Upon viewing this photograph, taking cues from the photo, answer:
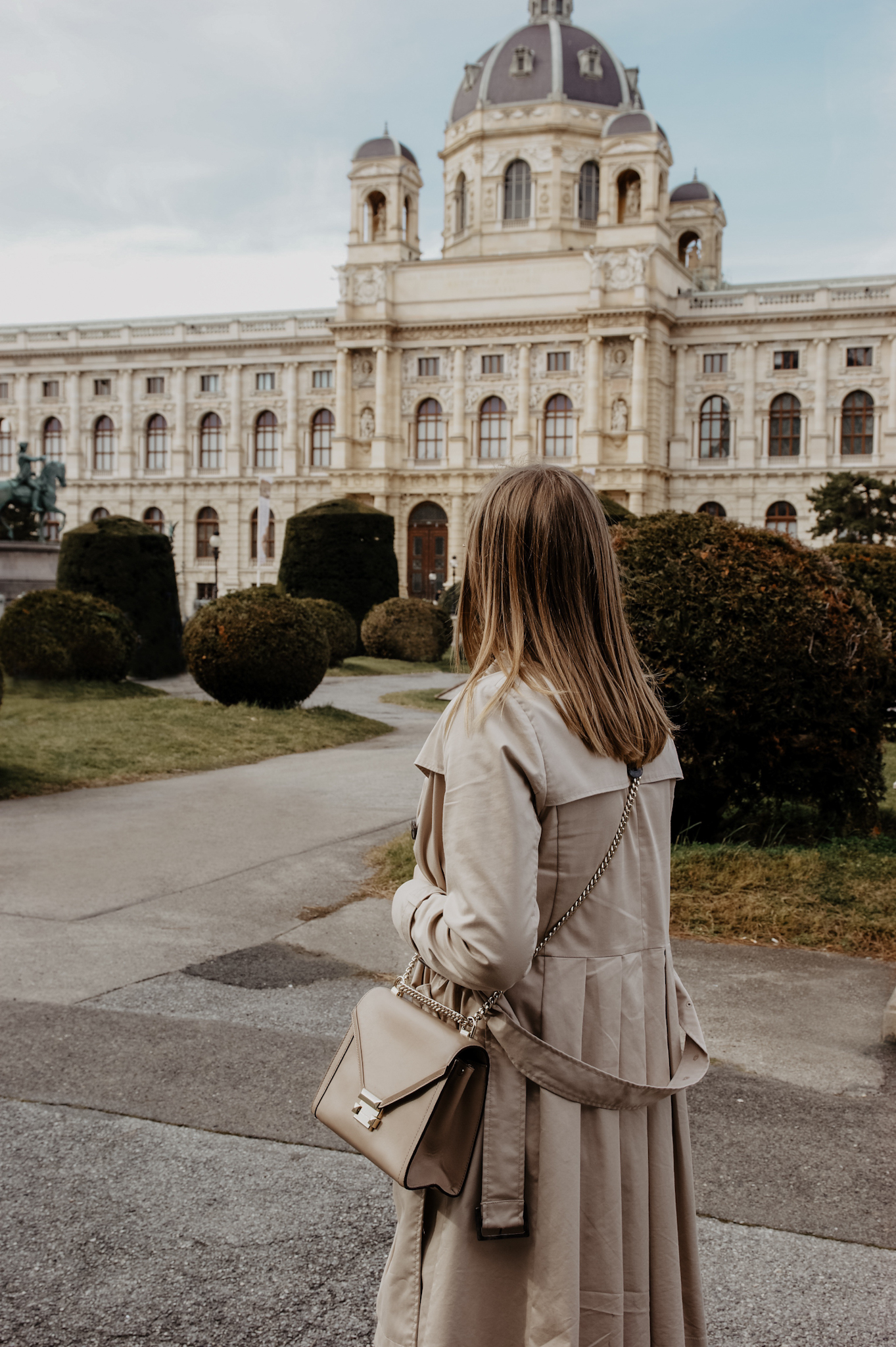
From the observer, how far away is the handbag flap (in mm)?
1604

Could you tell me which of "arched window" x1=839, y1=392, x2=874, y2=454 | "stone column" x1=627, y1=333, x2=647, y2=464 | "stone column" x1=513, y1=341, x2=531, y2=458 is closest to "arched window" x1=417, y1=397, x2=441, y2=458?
"stone column" x1=513, y1=341, x2=531, y2=458

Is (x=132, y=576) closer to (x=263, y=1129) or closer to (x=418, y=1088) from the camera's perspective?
(x=263, y=1129)

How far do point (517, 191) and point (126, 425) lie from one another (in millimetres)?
22656

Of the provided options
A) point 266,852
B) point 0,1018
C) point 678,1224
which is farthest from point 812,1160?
point 266,852

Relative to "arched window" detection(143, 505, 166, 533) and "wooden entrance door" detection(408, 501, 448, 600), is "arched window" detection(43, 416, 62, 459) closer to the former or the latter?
"arched window" detection(143, 505, 166, 533)

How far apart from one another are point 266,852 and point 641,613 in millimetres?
2716

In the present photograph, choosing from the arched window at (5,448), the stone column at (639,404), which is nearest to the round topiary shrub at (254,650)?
the stone column at (639,404)

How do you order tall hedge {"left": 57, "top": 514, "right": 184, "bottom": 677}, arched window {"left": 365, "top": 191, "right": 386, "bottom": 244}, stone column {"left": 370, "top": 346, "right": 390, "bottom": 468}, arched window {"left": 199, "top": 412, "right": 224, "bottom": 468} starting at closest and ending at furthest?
tall hedge {"left": 57, "top": 514, "right": 184, "bottom": 677} → stone column {"left": 370, "top": 346, "right": 390, "bottom": 468} → arched window {"left": 365, "top": 191, "right": 386, "bottom": 244} → arched window {"left": 199, "top": 412, "right": 224, "bottom": 468}

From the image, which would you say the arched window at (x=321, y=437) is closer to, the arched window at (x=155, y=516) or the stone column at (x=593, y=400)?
the arched window at (x=155, y=516)

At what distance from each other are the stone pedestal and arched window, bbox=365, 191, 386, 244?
34972mm

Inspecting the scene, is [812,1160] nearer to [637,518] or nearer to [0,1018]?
[0,1018]

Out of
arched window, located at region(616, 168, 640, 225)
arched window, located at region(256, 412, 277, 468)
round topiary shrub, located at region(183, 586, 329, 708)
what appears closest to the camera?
round topiary shrub, located at region(183, 586, 329, 708)

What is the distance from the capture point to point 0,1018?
415cm

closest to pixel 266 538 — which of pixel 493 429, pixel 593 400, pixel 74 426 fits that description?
pixel 74 426
